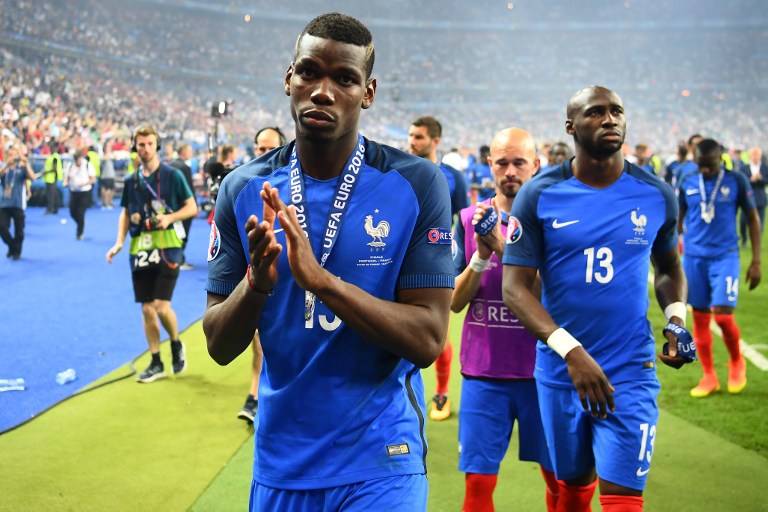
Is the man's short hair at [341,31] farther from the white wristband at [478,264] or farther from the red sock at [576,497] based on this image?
the red sock at [576,497]

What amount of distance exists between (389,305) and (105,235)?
1810cm

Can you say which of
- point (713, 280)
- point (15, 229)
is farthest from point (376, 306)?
point (15, 229)

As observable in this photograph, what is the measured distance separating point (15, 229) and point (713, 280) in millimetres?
12488

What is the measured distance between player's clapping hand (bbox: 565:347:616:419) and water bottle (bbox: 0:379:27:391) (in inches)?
217

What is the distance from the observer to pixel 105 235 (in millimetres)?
18859

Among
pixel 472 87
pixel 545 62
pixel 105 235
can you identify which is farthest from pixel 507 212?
pixel 545 62

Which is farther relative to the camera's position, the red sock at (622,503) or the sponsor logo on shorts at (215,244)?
the red sock at (622,503)

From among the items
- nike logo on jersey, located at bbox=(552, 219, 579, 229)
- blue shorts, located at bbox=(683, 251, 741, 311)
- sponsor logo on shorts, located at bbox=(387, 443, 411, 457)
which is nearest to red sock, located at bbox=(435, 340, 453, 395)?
blue shorts, located at bbox=(683, 251, 741, 311)

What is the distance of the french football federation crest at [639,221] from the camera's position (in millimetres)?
3502

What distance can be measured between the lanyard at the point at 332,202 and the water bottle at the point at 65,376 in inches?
226

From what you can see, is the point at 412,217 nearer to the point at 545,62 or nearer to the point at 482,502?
the point at 482,502

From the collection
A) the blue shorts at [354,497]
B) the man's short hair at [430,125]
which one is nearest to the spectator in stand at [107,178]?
the man's short hair at [430,125]

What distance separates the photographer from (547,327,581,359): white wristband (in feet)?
10.7

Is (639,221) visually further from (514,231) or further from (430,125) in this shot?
(430,125)
